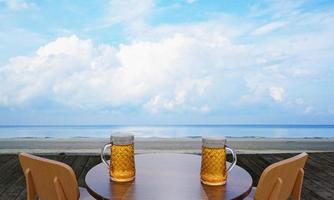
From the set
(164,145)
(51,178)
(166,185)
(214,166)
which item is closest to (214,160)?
(214,166)

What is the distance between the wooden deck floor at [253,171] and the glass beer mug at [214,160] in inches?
68.0

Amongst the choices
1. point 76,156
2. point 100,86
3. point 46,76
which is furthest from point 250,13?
point 76,156

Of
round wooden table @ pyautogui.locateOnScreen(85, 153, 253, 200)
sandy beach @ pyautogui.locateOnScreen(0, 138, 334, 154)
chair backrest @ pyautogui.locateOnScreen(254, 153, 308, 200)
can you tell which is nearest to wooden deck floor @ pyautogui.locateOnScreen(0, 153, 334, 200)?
sandy beach @ pyautogui.locateOnScreen(0, 138, 334, 154)

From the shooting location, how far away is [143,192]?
116 cm

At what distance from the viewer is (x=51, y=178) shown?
1.12 m

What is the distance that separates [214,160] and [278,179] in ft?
0.74

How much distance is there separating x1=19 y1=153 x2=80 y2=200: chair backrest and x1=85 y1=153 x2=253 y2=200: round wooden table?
3.8 inches

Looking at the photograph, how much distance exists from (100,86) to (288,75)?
4.67 m

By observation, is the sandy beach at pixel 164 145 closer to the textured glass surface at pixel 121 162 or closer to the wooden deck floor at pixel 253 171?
the wooden deck floor at pixel 253 171

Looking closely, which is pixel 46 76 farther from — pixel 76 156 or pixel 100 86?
pixel 76 156

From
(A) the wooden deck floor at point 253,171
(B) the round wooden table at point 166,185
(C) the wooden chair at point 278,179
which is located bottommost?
(A) the wooden deck floor at point 253,171

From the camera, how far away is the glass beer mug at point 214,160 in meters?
1.22

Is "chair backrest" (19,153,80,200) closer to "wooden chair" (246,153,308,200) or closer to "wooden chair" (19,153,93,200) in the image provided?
"wooden chair" (19,153,93,200)

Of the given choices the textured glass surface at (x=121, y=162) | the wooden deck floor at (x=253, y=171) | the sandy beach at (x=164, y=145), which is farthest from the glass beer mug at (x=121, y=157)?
the sandy beach at (x=164, y=145)
